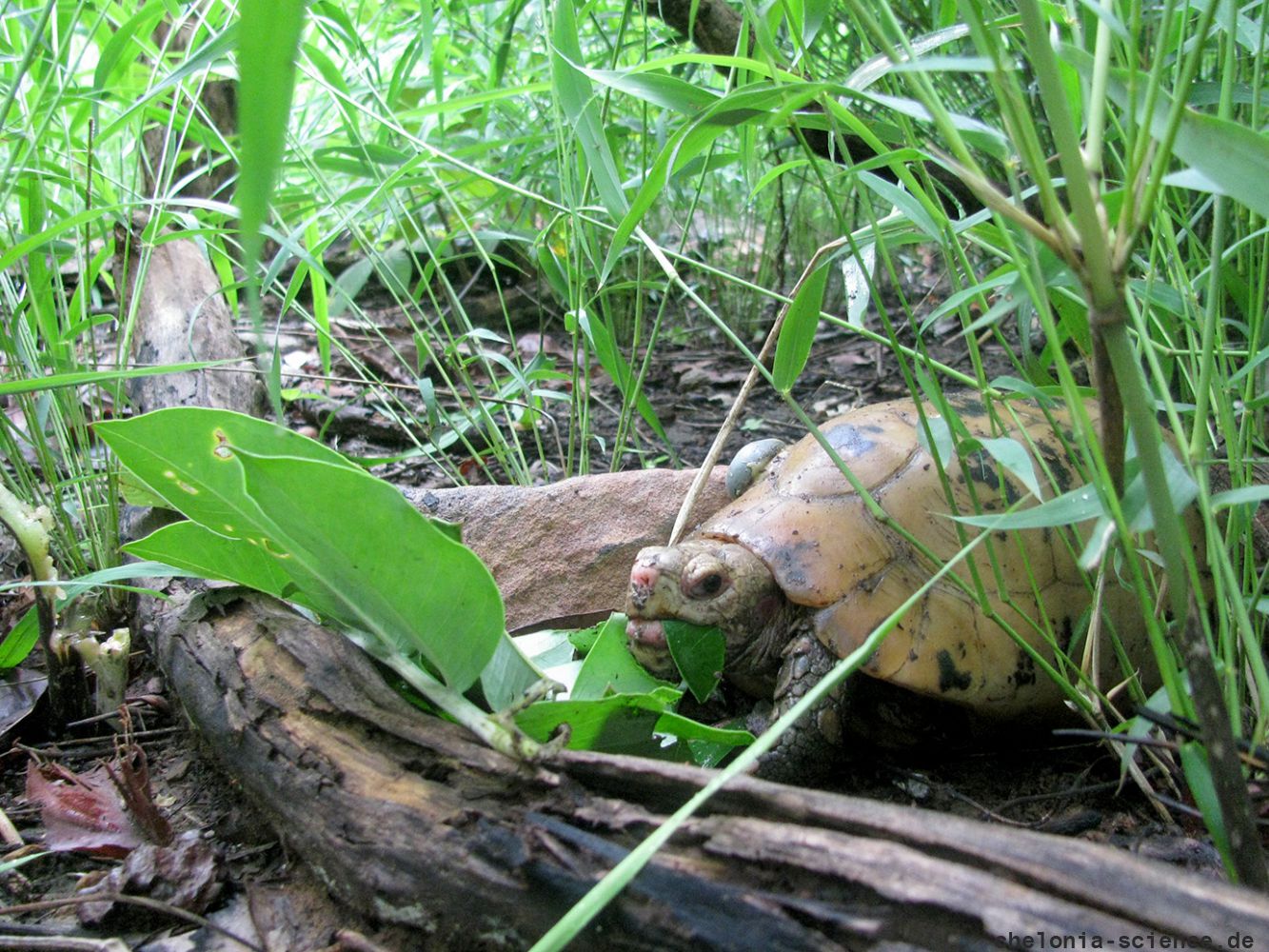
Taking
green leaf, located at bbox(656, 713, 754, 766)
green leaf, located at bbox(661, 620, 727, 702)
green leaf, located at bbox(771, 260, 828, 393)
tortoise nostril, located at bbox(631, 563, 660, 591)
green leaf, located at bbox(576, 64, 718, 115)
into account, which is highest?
green leaf, located at bbox(576, 64, 718, 115)

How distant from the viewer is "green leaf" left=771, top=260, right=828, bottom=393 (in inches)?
47.7

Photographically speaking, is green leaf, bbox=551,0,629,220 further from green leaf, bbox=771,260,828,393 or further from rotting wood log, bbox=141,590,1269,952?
rotting wood log, bbox=141,590,1269,952

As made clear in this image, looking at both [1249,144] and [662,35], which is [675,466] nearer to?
[662,35]

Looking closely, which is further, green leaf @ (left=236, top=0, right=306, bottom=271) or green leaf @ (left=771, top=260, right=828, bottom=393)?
green leaf @ (left=771, top=260, right=828, bottom=393)

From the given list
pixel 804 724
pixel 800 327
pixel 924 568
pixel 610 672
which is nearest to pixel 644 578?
pixel 610 672

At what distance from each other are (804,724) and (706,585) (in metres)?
0.30

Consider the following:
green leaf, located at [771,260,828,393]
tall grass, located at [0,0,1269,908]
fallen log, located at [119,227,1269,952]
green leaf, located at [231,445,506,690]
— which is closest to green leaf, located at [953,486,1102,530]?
tall grass, located at [0,0,1269,908]

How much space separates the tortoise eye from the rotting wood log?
66 cm

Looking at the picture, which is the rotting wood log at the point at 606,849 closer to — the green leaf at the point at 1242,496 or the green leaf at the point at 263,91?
the green leaf at the point at 1242,496

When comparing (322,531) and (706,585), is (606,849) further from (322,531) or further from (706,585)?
(706,585)

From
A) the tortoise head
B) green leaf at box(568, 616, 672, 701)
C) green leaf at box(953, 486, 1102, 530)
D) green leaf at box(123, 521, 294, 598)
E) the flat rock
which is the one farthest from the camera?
the flat rock

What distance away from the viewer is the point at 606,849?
0.91 meters

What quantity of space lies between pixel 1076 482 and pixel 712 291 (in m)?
2.47

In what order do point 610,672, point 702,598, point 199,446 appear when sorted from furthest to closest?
point 702,598, point 610,672, point 199,446
